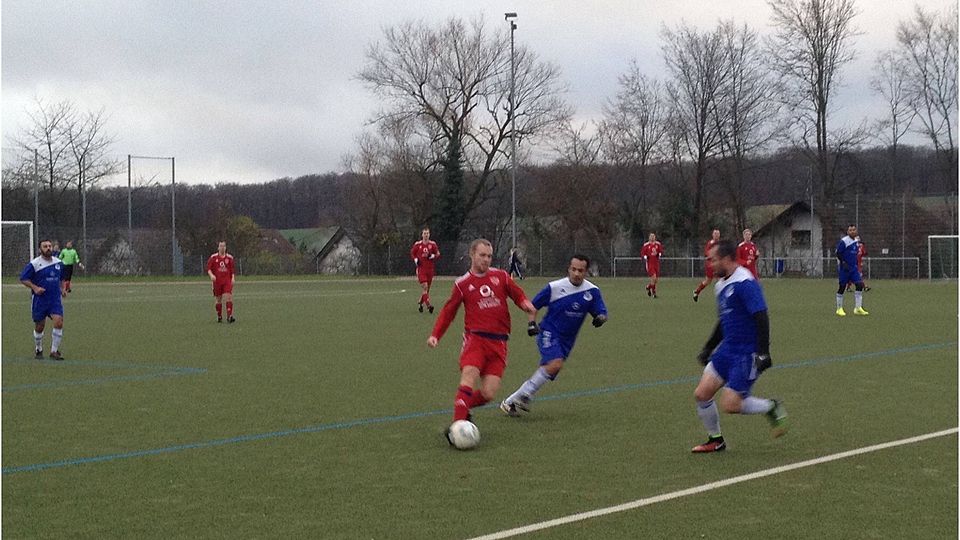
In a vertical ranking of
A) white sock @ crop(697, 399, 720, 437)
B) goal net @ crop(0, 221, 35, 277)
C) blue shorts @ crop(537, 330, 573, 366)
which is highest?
goal net @ crop(0, 221, 35, 277)

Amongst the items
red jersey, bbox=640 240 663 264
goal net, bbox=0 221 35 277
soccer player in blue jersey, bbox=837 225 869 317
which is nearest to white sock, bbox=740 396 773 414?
soccer player in blue jersey, bbox=837 225 869 317

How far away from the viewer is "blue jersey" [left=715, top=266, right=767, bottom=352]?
7887mm

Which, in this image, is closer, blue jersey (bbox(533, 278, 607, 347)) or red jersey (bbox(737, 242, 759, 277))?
blue jersey (bbox(533, 278, 607, 347))

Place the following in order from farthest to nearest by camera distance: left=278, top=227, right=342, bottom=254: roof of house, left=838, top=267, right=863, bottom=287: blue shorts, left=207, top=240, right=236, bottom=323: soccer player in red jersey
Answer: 1. left=278, top=227, right=342, bottom=254: roof of house
2. left=207, top=240, right=236, bottom=323: soccer player in red jersey
3. left=838, top=267, right=863, bottom=287: blue shorts

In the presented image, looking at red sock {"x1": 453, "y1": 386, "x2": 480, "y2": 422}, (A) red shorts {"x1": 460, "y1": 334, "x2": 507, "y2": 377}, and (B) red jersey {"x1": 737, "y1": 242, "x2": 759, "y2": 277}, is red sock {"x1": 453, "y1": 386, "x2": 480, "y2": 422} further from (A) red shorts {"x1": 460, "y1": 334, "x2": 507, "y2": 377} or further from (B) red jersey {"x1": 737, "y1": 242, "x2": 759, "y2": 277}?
(B) red jersey {"x1": 737, "y1": 242, "x2": 759, "y2": 277}

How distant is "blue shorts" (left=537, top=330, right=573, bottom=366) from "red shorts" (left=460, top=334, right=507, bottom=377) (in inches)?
38.4

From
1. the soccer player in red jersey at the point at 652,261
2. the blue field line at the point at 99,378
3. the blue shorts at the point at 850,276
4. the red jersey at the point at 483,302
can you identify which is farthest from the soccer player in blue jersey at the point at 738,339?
the soccer player in red jersey at the point at 652,261

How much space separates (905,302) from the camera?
2880 cm

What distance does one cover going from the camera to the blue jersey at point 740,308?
789cm

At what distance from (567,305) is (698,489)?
3.48 meters

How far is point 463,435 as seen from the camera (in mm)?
8398

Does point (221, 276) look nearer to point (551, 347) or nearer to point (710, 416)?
point (551, 347)

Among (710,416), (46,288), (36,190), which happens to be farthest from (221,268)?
(36,190)

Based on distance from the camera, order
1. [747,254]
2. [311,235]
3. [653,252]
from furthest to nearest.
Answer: [311,235] < [653,252] < [747,254]
